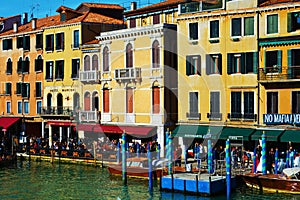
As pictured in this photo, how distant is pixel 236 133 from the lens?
111ft

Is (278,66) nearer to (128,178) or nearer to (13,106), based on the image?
(128,178)

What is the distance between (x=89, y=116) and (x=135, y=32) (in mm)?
7562

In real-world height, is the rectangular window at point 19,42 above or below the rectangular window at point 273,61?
above

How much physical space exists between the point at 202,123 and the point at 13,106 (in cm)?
2167

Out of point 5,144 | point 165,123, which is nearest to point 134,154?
point 165,123

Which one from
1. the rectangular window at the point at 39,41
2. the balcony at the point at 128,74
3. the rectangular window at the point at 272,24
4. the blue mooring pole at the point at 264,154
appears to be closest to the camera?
the blue mooring pole at the point at 264,154

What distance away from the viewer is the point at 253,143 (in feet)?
112

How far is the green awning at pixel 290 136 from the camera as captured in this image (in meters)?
31.4

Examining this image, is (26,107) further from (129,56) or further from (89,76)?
(129,56)

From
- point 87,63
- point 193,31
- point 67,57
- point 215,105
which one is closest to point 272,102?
point 215,105

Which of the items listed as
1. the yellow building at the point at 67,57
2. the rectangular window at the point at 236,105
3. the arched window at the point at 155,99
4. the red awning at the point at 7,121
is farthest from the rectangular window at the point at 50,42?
the rectangular window at the point at 236,105

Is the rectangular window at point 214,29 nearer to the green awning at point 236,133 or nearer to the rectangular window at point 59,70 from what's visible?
the green awning at point 236,133

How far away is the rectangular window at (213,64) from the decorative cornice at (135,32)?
370 centimetres

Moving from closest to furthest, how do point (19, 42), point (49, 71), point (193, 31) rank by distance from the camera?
point (193, 31), point (49, 71), point (19, 42)
